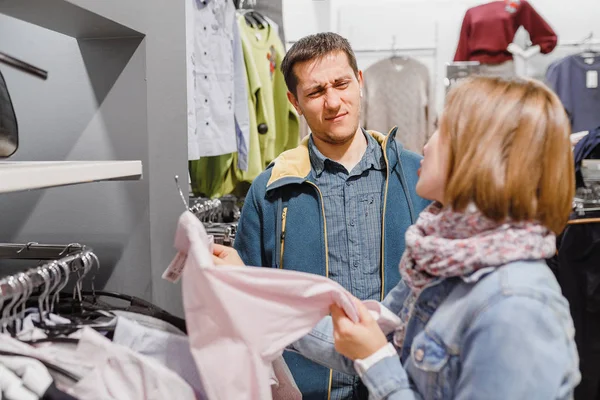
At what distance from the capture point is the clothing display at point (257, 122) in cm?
249

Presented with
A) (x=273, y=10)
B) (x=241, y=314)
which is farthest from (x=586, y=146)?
(x=241, y=314)

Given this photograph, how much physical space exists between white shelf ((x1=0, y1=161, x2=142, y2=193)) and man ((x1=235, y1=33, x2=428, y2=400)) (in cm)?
49

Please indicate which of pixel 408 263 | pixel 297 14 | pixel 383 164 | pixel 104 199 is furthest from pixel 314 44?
pixel 297 14

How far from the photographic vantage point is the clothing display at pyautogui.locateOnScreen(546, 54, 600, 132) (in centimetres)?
326

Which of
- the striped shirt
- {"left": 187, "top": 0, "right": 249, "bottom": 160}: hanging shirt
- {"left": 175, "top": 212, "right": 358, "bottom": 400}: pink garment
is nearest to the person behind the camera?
{"left": 175, "top": 212, "right": 358, "bottom": 400}: pink garment

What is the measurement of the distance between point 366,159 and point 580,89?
2.41 m

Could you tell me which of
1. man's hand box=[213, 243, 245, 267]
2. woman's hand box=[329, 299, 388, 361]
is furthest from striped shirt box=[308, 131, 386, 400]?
woman's hand box=[329, 299, 388, 361]

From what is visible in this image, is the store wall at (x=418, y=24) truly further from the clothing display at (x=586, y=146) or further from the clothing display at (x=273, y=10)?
the clothing display at (x=586, y=146)

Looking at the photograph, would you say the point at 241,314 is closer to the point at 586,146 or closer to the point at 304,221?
the point at 304,221

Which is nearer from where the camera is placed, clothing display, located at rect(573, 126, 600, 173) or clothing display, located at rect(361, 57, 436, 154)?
clothing display, located at rect(573, 126, 600, 173)

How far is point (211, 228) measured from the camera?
1.89m

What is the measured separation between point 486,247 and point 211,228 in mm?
1290

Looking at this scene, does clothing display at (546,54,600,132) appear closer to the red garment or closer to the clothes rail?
the red garment

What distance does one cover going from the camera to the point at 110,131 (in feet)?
4.08
